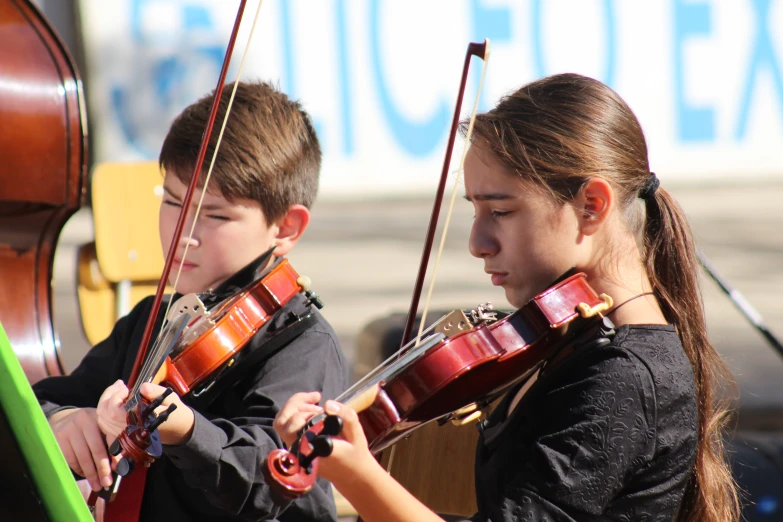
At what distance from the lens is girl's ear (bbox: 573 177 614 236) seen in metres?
1.18

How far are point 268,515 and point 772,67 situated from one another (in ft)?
14.2

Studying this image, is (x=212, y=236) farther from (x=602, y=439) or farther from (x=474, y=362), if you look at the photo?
(x=602, y=439)

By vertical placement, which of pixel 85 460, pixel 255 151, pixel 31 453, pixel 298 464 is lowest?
pixel 85 460

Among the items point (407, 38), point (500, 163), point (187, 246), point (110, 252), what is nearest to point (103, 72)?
point (407, 38)

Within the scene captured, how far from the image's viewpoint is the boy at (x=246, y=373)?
126cm

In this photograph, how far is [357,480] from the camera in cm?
99

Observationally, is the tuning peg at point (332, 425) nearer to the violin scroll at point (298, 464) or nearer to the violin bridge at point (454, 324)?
the violin scroll at point (298, 464)

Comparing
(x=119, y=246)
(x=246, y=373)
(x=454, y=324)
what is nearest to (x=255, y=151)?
(x=246, y=373)

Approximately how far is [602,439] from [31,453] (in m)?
0.60

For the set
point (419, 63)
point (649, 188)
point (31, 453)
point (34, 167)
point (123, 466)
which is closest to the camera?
point (31, 453)

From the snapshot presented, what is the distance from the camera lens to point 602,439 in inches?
42.1

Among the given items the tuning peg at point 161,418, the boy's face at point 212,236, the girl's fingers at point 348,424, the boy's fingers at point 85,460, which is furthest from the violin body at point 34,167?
the girl's fingers at point 348,424

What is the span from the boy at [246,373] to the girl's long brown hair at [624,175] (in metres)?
0.42

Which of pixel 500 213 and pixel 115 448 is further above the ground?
pixel 500 213
